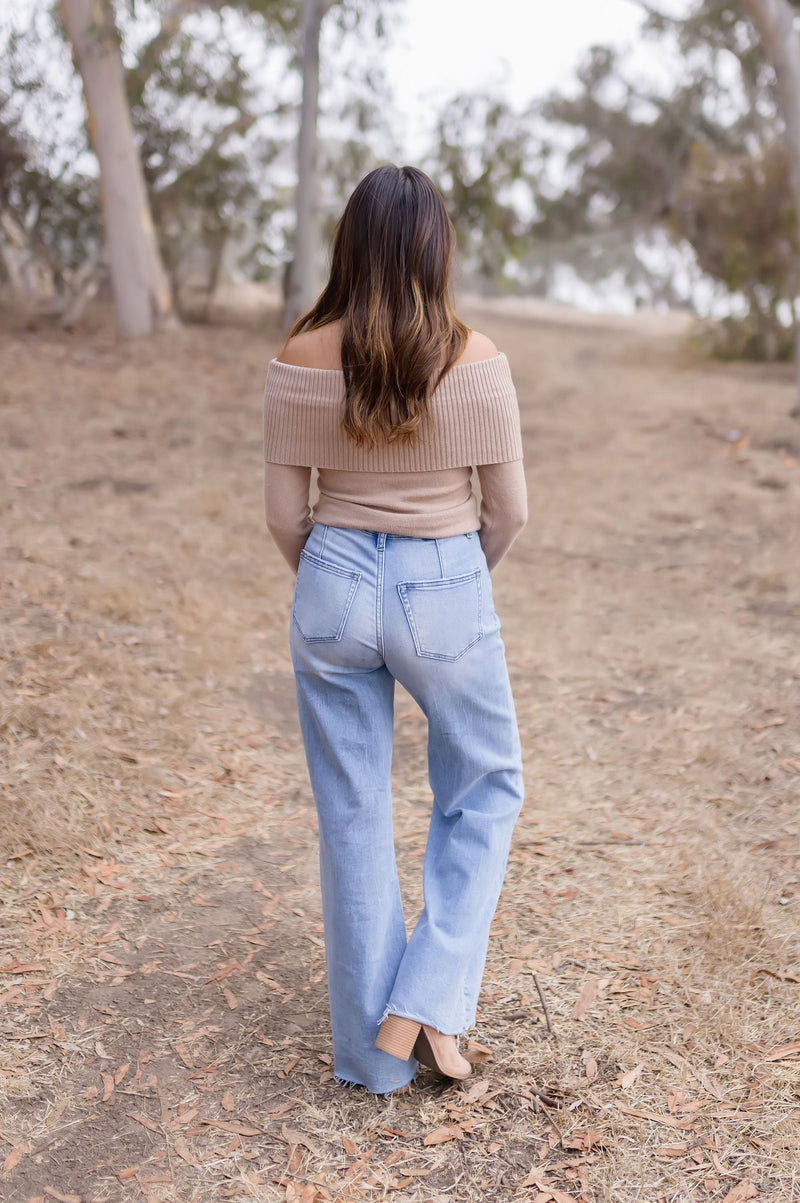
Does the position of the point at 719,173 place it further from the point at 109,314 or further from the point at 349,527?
the point at 349,527

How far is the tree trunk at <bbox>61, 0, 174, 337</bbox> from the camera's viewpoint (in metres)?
10.4

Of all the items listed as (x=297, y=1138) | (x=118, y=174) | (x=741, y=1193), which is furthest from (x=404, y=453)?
(x=118, y=174)

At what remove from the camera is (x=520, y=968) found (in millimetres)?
3182

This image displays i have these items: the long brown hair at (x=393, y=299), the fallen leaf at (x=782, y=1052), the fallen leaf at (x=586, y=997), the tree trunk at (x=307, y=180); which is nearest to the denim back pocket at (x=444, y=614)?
the long brown hair at (x=393, y=299)

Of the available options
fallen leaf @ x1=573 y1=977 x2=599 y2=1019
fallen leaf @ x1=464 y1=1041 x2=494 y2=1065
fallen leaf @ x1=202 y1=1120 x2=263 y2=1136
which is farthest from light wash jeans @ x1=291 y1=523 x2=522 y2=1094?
fallen leaf @ x1=573 y1=977 x2=599 y2=1019

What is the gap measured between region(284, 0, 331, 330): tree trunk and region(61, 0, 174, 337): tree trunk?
1556mm

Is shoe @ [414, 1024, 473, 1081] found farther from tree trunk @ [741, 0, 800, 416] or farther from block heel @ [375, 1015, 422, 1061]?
tree trunk @ [741, 0, 800, 416]

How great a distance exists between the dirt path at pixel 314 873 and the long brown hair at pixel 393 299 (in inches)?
67.1

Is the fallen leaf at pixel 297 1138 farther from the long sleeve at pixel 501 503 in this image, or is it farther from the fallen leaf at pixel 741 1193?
the long sleeve at pixel 501 503

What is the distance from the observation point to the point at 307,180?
12.2 m

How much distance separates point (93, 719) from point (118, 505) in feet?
10.1

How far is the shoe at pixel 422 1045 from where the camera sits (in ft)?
7.98

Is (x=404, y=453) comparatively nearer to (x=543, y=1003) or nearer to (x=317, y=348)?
(x=317, y=348)

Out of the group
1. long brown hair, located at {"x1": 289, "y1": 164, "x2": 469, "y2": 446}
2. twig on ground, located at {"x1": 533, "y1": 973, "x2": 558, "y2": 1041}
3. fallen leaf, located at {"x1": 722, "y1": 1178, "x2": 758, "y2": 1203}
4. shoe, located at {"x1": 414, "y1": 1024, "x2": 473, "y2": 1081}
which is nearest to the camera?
long brown hair, located at {"x1": 289, "y1": 164, "x2": 469, "y2": 446}
